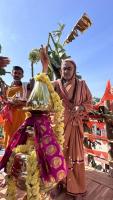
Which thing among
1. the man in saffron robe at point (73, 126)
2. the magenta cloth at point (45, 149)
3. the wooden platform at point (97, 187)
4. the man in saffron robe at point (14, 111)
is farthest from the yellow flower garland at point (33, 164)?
the man in saffron robe at point (14, 111)

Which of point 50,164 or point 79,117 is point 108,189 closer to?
point 79,117

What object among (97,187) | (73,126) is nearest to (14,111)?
(73,126)

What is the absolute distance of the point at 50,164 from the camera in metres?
2.46

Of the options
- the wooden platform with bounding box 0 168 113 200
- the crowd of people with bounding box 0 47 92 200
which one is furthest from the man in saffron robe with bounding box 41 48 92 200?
the wooden platform with bounding box 0 168 113 200

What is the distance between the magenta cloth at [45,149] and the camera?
247cm

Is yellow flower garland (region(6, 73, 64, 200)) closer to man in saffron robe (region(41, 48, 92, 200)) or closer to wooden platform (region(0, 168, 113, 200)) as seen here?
man in saffron robe (region(41, 48, 92, 200))

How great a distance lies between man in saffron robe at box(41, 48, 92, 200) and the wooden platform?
0.25 m

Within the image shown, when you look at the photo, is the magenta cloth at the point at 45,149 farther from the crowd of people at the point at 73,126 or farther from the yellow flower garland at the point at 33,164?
the crowd of people at the point at 73,126

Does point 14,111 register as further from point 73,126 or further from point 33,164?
point 33,164

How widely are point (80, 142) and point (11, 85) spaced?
1700mm

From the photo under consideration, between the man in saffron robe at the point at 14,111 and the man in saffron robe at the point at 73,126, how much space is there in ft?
3.01

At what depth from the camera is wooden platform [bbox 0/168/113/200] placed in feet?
11.6

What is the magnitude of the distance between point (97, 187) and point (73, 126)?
113cm

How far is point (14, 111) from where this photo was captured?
4195 mm
